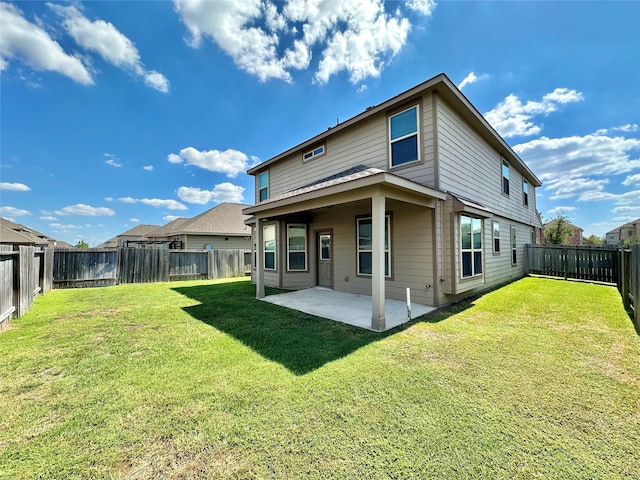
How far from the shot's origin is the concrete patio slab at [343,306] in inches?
225

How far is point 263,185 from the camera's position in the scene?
1261 cm

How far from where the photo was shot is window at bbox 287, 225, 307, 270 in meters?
10.0

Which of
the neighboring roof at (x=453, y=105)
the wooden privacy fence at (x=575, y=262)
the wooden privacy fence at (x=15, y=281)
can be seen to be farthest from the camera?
the wooden privacy fence at (x=575, y=262)

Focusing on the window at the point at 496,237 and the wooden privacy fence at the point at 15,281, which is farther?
the window at the point at 496,237

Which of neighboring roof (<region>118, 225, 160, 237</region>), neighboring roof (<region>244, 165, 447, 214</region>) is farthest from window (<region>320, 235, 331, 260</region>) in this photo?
neighboring roof (<region>118, 225, 160, 237</region>)

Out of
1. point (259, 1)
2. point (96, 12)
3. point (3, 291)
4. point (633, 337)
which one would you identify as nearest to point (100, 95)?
point (96, 12)

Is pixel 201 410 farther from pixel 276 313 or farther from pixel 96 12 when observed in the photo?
pixel 96 12

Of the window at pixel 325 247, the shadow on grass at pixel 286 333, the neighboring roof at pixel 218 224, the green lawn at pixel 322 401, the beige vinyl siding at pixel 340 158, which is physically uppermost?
the beige vinyl siding at pixel 340 158

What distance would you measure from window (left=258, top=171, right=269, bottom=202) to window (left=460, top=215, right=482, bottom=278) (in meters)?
8.48

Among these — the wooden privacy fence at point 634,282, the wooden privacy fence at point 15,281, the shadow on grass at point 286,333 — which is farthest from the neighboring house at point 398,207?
the wooden privacy fence at point 15,281

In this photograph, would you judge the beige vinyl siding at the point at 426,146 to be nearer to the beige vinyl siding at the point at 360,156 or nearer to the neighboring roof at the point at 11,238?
the beige vinyl siding at the point at 360,156

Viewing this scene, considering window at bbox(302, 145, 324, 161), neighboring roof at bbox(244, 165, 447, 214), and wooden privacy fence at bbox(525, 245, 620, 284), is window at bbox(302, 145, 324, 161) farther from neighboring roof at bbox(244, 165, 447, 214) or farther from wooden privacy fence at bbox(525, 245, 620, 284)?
wooden privacy fence at bbox(525, 245, 620, 284)

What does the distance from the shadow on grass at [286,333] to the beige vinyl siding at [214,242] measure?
13537 mm

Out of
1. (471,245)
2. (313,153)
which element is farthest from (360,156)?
(471,245)
